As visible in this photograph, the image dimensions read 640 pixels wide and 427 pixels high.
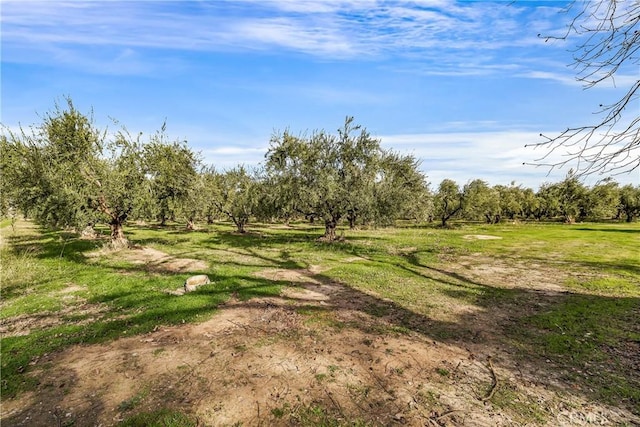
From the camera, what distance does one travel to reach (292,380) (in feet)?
24.7

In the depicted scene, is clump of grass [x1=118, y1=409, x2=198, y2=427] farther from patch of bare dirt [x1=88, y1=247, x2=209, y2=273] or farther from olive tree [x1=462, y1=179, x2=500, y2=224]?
olive tree [x1=462, y1=179, x2=500, y2=224]

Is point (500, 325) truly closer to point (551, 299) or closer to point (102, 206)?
point (551, 299)

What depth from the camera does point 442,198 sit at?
Answer: 6488cm

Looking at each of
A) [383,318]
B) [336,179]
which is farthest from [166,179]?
[383,318]

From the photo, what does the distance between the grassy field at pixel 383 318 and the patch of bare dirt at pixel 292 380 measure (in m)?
0.06

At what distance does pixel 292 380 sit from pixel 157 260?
1858 centimetres

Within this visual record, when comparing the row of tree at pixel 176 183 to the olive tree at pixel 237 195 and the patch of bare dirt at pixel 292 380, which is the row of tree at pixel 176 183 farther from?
the patch of bare dirt at pixel 292 380

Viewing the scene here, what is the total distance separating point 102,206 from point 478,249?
34690 mm

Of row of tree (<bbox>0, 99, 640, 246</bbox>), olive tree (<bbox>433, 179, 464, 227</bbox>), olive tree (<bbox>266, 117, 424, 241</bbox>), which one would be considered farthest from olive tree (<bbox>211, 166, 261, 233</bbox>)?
olive tree (<bbox>433, 179, 464, 227</bbox>)

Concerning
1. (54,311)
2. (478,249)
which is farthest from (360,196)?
(54,311)

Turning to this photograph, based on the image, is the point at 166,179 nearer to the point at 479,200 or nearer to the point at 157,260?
the point at 157,260

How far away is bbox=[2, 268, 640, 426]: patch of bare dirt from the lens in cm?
636

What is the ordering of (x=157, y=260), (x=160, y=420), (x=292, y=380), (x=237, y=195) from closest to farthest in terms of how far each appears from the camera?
1. (x=160, y=420)
2. (x=292, y=380)
3. (x=157, y=260)
4. (x=237, y=195)

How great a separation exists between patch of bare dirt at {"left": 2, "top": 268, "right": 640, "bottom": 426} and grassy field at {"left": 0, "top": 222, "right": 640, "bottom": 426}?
0.06m
